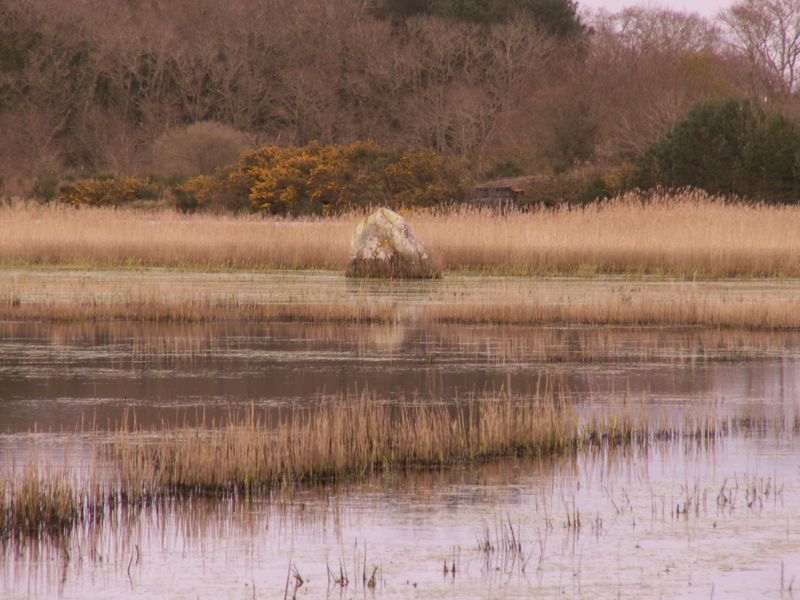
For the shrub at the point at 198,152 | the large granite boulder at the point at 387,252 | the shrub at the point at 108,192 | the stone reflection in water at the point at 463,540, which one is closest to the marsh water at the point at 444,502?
the stone reflection in water at the point at 463,540

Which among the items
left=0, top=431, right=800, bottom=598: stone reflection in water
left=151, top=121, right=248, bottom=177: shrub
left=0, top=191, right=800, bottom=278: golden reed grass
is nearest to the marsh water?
left=0, top=431, right=800, bottom=598: stone reflection in water

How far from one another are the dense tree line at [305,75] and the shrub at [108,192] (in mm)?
9425

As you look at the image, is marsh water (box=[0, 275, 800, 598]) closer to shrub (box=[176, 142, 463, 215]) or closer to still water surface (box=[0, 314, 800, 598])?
still water surface (box=[0, 314, 800, 598])

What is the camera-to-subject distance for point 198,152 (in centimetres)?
4778

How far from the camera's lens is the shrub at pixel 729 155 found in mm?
35281

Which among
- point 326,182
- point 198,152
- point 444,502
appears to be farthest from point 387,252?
point 198,152

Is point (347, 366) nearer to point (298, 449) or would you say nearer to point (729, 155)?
point (298, 449)

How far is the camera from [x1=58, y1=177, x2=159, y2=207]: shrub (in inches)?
1647

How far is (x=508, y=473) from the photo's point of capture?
26.4ft

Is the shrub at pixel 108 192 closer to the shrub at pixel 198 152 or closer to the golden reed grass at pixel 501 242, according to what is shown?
the shrub at pixel 198 152

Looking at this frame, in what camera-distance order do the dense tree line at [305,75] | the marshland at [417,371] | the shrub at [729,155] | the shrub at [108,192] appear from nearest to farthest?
the marshland at [417,371] < the shrub at [729,155] < the shrub at [108,192] < the dense tree line at [305,75]

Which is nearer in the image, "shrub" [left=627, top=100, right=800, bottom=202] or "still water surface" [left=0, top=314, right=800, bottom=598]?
"still water surface" [left=0, top=314, right=800, bottom=598]

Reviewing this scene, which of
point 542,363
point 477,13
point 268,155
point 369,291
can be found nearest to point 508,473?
point 542,363

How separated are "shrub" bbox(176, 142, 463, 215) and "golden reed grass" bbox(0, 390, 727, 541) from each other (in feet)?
92.5
